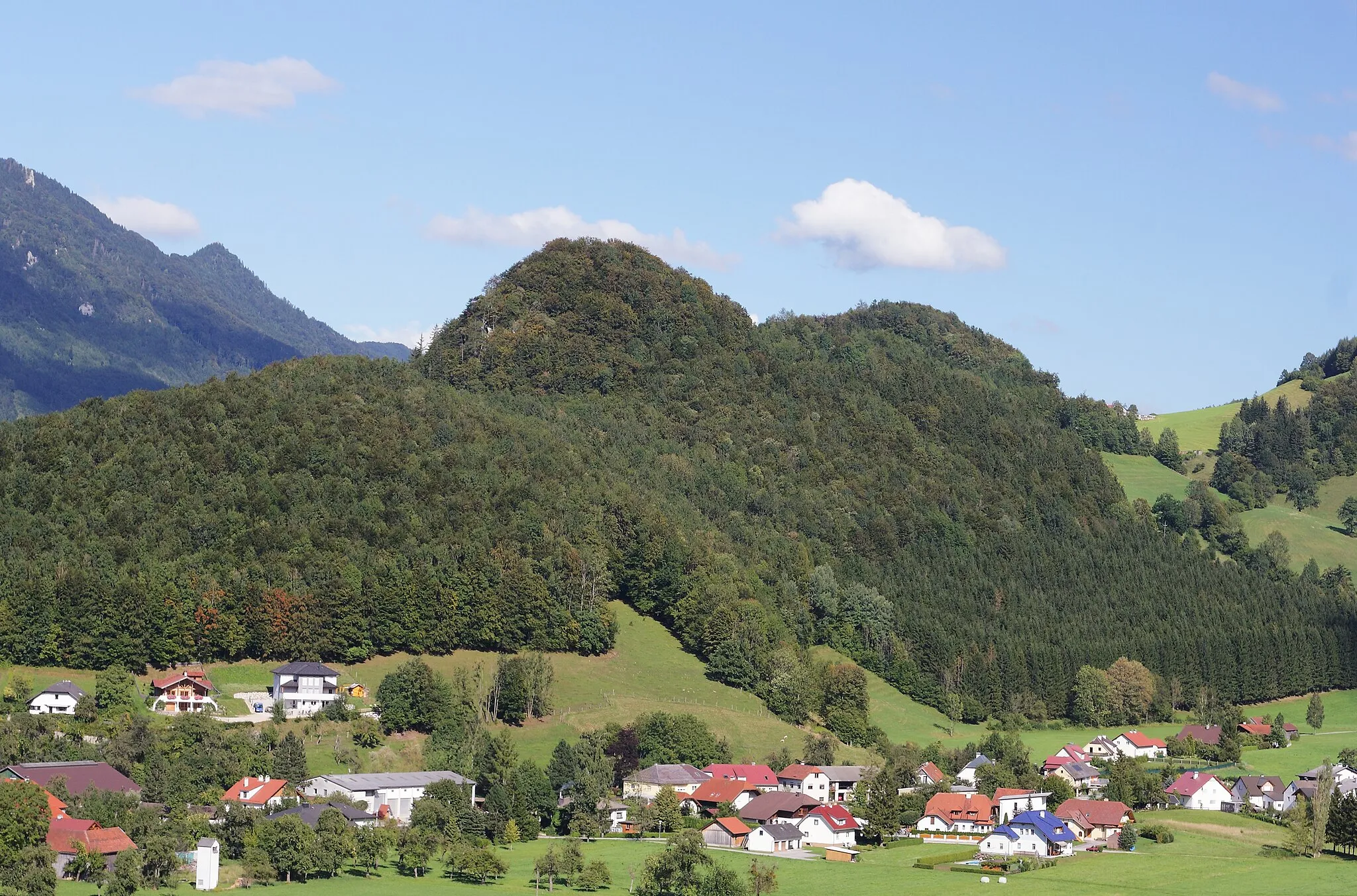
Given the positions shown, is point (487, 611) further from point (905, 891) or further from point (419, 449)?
point (905, 891)

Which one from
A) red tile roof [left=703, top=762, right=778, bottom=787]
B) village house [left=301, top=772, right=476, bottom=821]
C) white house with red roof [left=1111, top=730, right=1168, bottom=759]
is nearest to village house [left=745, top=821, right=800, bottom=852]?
red tile roof [left=703, top=762, right=778, bottom=787]

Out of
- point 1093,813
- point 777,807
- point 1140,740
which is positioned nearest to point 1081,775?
point 1093,813

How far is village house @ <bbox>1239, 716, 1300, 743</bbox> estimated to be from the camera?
15488 centimetres

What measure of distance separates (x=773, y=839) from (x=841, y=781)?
1839 cm

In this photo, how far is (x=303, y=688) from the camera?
4870 inches

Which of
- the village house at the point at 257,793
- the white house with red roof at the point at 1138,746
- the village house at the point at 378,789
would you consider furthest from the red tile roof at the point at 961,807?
the village house at the point at 257,793

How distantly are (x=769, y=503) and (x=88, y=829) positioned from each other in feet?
366

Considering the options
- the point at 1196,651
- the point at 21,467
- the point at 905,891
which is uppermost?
the point at 21,467

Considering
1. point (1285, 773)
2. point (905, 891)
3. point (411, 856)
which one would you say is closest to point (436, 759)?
point (411, 856)

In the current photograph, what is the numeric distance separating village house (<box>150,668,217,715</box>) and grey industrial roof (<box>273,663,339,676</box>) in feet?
18.6

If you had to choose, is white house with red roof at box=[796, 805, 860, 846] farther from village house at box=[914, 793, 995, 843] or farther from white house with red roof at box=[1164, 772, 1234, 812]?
white house with red roof at box=[1164, 772, 1234, 812]

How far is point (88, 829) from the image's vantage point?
287 ft

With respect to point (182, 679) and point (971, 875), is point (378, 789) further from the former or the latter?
point (971, 875)

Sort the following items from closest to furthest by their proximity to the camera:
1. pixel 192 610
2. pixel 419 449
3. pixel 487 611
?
pixel 192 610
pixel 487 611
pixel 419 449
